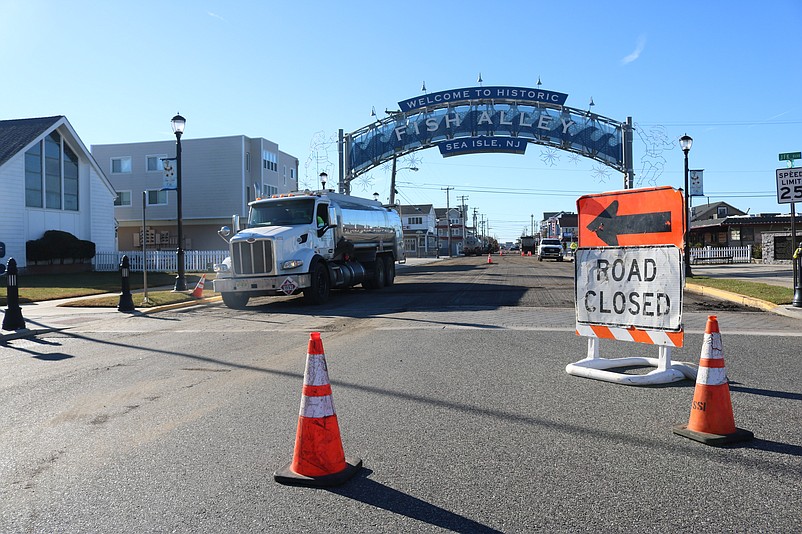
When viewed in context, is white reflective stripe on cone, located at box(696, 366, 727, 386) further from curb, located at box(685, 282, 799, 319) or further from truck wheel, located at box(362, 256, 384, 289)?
truck wheel, located at box(362, 256, 384, 289)

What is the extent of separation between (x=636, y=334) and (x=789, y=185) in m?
10.2

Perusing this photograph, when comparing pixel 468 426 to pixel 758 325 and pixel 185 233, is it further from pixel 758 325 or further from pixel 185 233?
pixel 185 233

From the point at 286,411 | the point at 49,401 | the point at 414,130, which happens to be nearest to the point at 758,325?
the point at 286,411

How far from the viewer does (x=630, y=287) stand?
706cm

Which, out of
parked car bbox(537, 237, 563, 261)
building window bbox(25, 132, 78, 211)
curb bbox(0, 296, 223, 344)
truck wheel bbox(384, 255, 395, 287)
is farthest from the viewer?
parked car bbox(537, 237, 563, 261)

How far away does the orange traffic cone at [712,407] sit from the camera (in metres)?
4.83

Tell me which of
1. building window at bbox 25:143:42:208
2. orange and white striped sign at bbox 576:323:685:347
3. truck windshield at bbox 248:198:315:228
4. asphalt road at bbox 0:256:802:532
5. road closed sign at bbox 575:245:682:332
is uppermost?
building window at bbox 25:143:42:208

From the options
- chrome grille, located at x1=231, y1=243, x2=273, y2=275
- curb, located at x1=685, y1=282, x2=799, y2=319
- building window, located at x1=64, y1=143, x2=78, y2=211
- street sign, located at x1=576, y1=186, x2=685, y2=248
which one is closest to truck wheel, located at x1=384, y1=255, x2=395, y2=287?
chrome grille, located at x1=231, y1=243, x2=273, y2=275

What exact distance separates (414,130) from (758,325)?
74.2 ft

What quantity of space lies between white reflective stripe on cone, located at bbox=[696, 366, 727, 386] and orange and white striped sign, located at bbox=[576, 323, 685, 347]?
55.6 inches

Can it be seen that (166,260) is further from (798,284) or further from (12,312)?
(798,284)

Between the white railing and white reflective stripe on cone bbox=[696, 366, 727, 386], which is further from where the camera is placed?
the white railing

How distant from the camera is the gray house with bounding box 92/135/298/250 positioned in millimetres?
47656

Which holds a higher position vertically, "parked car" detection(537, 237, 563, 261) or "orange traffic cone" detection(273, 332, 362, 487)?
"parked car" detection(537, 237, 563, 261)
